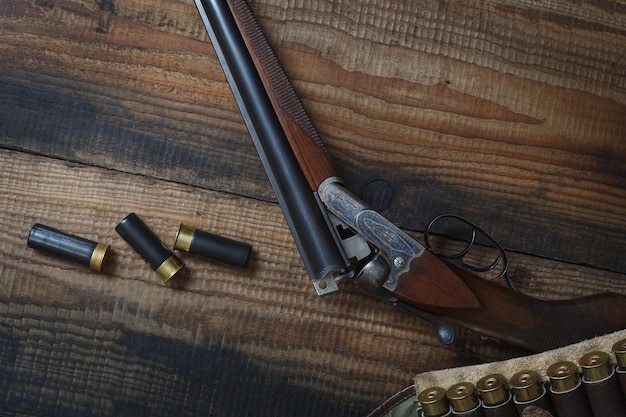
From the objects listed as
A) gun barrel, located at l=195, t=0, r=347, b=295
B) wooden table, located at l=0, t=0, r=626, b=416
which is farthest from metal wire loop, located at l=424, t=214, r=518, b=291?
gun barrel, located at l=195, t=0, r=347, b=295

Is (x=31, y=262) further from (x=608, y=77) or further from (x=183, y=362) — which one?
(x=608, y=77)

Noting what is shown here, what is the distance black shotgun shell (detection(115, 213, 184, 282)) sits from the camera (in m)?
2.04

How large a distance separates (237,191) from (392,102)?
0.50 meters

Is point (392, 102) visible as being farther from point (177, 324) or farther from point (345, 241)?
point (177, 324)

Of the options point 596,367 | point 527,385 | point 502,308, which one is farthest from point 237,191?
point 596,367

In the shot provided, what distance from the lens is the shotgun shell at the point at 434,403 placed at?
1811 millimetres

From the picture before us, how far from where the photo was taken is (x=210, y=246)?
2.05m

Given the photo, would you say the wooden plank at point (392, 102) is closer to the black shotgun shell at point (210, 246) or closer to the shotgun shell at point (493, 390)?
the black shotgun shell at point (210, 246)

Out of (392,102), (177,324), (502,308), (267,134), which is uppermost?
(392,102)

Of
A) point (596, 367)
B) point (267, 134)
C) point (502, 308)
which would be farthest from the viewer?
point (267, 134)

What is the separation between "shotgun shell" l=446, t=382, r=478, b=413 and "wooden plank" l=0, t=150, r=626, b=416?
0.30 metres

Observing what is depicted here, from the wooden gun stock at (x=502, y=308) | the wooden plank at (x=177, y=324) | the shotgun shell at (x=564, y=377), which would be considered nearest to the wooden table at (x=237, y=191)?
the wooden plank at (x=177, y=324)

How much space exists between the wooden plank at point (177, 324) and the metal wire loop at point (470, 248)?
207 mm

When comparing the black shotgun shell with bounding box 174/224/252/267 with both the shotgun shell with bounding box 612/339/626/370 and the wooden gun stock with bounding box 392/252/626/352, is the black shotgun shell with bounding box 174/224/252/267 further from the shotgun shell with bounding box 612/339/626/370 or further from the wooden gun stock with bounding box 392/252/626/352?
the shotgun shell with bounding box 612/339/626/370
